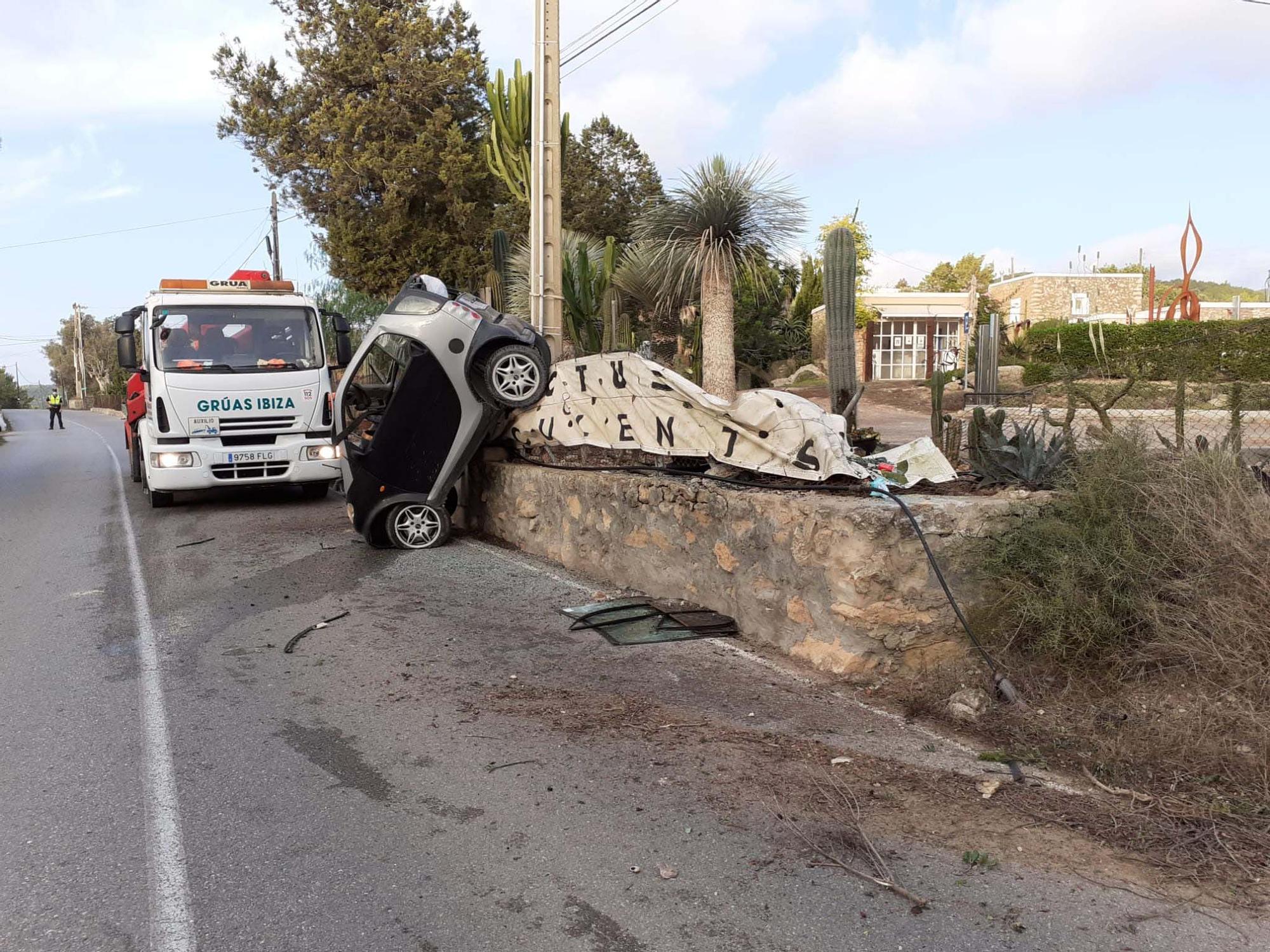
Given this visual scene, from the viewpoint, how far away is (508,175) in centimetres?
1609

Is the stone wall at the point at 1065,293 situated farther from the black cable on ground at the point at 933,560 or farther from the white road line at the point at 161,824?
the white road line at the point at 161,824

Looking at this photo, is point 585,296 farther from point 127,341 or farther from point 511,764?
point 511,764

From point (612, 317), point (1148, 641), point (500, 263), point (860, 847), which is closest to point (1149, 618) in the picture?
point (1148, 641)

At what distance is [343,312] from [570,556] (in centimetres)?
2301

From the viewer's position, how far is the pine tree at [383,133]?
74.2 ft

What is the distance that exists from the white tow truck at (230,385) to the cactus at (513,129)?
16.2ft

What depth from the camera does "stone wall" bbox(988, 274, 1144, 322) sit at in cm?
4047

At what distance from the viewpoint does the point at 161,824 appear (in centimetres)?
374

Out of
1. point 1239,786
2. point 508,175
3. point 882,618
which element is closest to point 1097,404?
point 882,618

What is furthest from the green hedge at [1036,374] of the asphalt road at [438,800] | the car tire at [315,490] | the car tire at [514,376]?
the asphalt road at [438,800]

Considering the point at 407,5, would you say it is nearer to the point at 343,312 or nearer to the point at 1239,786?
the point at 343,312

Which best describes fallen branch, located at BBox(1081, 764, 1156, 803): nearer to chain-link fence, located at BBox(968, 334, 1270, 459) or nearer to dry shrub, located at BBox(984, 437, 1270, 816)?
dry shrub, located at BBox(984, 437, 1270, 816)

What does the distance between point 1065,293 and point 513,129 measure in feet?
106

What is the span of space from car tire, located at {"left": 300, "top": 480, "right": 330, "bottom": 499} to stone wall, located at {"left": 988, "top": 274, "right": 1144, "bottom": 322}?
33.0 m
